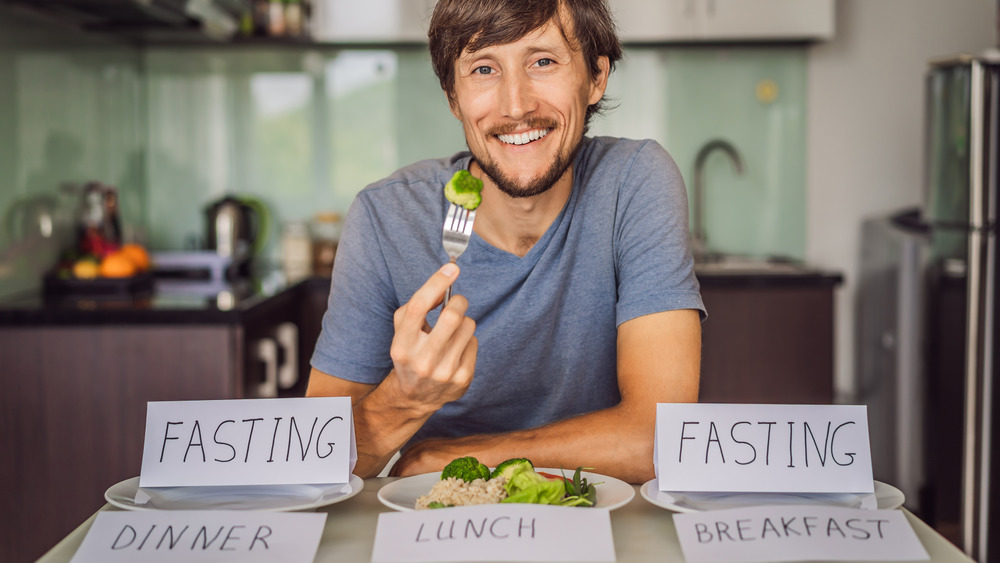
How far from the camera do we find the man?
3.96 ft

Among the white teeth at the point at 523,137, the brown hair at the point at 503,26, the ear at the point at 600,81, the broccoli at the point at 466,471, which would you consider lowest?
the broccoli at the point at 466,471

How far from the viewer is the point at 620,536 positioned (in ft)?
2.43

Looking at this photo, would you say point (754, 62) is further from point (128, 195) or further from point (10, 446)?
point (10, 446)

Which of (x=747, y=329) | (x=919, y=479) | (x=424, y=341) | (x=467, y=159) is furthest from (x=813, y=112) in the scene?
(x=424, y=341)

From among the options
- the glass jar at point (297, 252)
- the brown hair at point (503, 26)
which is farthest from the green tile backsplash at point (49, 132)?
the brown hair at point (503, 26)

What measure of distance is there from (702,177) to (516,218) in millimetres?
2089

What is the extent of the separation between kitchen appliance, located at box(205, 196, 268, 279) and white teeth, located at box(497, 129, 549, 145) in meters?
1.80

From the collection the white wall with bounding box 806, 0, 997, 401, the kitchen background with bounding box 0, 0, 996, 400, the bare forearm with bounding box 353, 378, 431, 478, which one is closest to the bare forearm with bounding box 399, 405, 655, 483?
the bare forearm with bounding box 353, 378, 431, 478

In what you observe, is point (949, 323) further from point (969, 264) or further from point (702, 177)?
point (702, 177)

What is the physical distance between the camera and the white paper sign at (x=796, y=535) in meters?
0.67

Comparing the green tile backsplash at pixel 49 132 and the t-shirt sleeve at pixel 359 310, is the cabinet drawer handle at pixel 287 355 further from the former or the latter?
the t-shirt sleeve at pixel 359 310

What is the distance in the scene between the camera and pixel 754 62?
3.25m

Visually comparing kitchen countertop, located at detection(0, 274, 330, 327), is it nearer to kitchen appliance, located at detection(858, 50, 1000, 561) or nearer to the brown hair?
the brown hair

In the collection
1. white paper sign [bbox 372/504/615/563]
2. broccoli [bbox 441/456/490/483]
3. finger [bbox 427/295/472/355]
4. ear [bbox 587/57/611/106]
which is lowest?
white paper sign [bbox 372/504/615/563]
